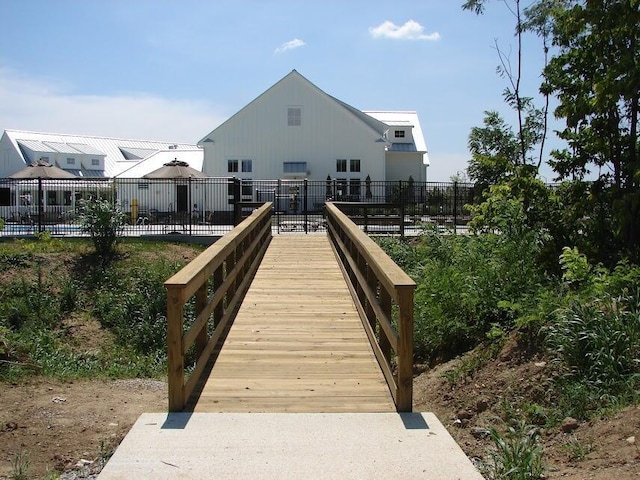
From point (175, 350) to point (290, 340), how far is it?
8.61 feet

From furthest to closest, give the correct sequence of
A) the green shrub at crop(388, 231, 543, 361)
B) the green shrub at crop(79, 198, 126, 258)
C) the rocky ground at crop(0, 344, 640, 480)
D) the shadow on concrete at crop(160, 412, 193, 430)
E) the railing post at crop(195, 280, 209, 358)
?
1. the green shrub at crop(79, 198, 126, 258)
2. the green shrub at crop(388, 231, 543, 361)
3. the railing post at crop(195, 280, 209, 358)
4. the shadow on concrete at crop(160, 412, 193, 430)
5. the rocky ground at crop(0, 344, 640, 480)

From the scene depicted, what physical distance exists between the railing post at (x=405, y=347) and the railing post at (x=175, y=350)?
5.51 feet

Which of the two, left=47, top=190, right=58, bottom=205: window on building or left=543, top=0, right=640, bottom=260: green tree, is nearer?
left=543, top=0, right=640, bottom=260: green tree

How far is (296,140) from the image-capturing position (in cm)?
4400

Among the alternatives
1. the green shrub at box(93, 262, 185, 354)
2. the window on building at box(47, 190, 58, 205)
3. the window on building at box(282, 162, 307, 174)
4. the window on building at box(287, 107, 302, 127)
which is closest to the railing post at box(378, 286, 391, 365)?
the green shrub at box(93, 262, 185, 354)

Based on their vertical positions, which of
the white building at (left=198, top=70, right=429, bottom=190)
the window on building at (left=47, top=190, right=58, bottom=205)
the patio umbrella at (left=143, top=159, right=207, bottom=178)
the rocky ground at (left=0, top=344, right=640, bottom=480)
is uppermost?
the white building at (left=198, top=70, right=429, bottom=190)

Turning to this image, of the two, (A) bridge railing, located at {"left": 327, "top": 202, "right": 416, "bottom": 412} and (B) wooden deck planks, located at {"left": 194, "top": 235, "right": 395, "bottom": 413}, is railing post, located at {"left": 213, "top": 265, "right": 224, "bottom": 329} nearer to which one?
(B) wooden deck planks, located at {"left": 194, "top": 235, "right": 395, "bottom": 413}

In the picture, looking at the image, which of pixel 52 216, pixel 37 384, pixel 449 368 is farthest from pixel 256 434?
pixel 52 216

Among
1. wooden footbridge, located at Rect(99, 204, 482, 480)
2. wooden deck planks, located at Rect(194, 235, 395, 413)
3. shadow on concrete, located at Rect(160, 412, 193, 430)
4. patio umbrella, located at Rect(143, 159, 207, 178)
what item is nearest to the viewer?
wooden footbridge, located at Rect(99, 204, 482, 480)

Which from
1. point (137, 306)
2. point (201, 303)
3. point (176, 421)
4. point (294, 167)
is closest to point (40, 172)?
point (137, 306)

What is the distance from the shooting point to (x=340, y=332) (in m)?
8.15

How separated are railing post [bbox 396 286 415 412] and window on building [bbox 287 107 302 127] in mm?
39486

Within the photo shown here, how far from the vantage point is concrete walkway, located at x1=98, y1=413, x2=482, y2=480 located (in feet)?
13.6

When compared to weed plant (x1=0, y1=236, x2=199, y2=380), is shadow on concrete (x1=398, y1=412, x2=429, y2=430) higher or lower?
higher
